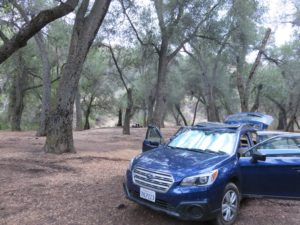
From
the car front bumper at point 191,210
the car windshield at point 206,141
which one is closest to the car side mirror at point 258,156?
the car windshield at point 206,141

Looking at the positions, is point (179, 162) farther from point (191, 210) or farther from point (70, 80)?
point (70, 80)

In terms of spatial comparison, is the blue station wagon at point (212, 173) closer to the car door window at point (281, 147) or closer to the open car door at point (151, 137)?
the car door window at point (281, 147)

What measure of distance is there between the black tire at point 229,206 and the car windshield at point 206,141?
0.66m

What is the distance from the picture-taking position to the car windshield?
18.5ft

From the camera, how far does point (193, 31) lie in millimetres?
17391

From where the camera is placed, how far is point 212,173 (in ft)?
15.5

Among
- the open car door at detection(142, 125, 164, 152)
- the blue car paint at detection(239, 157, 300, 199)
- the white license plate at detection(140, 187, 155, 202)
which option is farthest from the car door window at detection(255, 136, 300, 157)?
the open car door at detection(142, 125, 164, 152)

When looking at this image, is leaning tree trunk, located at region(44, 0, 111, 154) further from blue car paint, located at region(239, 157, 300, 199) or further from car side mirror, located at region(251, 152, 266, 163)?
car side mirror, located at region(251, 152, 266, 163)

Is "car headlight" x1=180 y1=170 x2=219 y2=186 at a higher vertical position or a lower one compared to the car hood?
lower

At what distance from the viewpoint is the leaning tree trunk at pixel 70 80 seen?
34.5 ft

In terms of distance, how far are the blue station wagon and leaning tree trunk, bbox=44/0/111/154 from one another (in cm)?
517

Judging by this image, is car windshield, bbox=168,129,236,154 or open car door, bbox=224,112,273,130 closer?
car windshield, bbox=168,129,236,154

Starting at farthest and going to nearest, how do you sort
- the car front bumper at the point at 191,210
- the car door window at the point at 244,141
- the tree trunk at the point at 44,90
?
1. the tree trunk at the point at 44,90
2. the car door window at the point at 244,141
3. the car front bumper at the point at 191,210

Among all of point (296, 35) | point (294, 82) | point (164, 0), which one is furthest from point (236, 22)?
point (294, 82)
